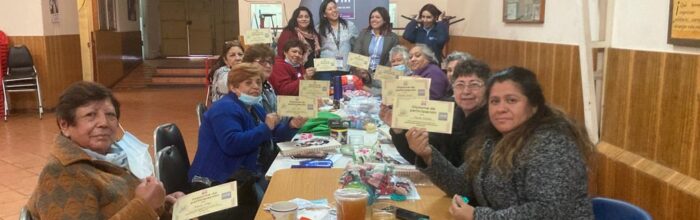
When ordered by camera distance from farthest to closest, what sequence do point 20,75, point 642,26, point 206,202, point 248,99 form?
point 20,75, point 248,99, point 642,26, point 206,202

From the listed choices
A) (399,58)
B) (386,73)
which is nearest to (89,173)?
(386,73)

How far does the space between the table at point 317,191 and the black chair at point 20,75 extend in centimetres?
704

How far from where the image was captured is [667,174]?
2.42m

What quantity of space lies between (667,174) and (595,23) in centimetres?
101

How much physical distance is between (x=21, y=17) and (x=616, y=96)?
26.8 ft

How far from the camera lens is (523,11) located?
469 centimetres

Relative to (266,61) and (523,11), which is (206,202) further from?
(523,11)

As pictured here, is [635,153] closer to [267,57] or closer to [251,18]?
[267,57]

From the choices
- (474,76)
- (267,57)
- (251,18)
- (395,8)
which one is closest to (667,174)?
(474,76)

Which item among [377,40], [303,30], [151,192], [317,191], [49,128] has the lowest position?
[49,128]

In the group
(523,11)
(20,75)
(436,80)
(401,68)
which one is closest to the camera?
(436,80)

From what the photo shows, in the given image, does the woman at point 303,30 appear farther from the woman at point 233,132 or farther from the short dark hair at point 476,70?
the short dark hair at point 476,70

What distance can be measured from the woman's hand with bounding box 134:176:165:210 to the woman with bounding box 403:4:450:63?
5.20 metres

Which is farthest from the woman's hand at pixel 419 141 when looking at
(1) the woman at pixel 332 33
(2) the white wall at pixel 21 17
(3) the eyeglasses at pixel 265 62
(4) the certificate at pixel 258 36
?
(2) the white wall at pixel 21 17
